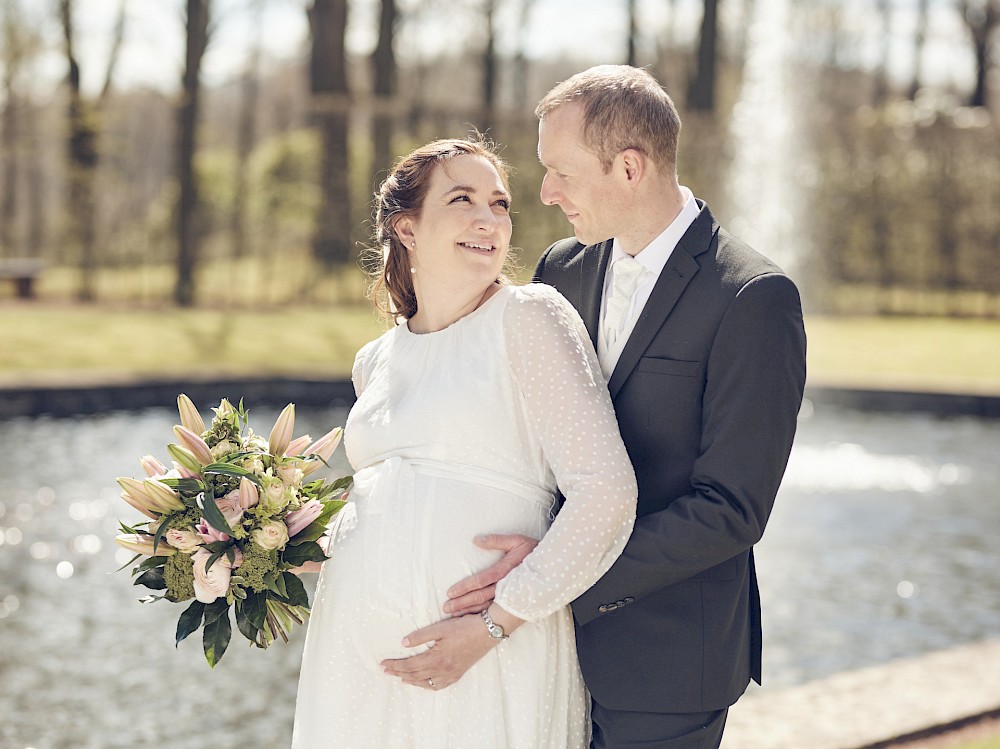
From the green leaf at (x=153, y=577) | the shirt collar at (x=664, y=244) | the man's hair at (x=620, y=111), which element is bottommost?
the green leaf at (x=153, y=577)

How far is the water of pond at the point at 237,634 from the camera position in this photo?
549 cm

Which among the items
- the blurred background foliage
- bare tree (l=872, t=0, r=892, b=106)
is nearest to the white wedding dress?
the blurred background foliage

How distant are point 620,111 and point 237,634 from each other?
476 cm

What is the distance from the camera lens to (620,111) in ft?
8.25

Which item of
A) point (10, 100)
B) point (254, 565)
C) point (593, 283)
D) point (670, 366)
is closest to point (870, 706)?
point (593, 283)

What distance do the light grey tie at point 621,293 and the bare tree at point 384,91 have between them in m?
17.8

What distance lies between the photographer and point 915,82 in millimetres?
35531

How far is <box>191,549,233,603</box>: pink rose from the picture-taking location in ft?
8.27

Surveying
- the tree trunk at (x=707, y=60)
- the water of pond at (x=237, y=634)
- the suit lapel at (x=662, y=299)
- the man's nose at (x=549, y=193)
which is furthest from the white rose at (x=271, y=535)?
the tree trunk at (x=707, y=60)

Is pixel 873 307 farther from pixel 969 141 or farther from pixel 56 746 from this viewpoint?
pixel 56 746

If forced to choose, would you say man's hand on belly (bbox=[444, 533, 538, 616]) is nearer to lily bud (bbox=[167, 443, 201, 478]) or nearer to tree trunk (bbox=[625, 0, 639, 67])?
lily bud (bbox=[167, 443, 201, 478])

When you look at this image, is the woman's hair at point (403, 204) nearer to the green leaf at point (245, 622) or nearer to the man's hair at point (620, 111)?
the man's hair at point (620, 111)

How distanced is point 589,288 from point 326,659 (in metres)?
0.96

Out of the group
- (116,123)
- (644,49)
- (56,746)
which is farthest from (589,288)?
(644,49)
